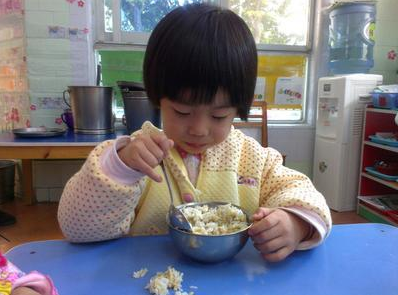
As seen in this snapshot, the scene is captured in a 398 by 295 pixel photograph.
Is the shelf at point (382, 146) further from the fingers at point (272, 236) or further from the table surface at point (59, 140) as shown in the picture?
the fingers at point (272, 236)

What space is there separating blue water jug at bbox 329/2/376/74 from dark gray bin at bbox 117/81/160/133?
1622 millimetres

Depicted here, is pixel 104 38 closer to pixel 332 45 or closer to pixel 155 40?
pixel 332 45

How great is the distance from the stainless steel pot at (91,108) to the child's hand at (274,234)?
174cm

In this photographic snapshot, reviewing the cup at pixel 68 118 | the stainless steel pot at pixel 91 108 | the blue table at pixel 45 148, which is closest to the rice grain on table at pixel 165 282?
the blue table at pixel 45 148

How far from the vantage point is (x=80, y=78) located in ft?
8.37

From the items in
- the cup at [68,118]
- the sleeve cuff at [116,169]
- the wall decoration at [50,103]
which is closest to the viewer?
the sleeve cuff at [116,169]

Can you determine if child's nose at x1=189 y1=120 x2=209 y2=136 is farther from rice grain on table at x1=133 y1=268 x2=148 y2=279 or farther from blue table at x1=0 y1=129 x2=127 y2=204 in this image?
blue table at x1=0 y1=129 x2=127 y2=204

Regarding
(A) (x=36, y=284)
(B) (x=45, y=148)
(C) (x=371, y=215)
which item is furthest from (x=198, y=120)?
(C) (x=371, y=215)

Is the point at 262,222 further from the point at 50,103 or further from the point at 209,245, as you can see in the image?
the point at 50,103

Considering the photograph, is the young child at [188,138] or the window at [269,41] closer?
the young child at [188,138]

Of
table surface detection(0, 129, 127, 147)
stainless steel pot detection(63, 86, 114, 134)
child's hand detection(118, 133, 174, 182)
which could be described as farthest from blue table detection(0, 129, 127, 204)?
child's hand detection(118, 133, 174, 182)

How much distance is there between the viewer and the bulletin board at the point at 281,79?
9.49 ft

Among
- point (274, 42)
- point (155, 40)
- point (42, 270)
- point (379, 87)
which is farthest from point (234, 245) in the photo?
point (274, 42)

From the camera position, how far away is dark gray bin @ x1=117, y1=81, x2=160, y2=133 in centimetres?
211
